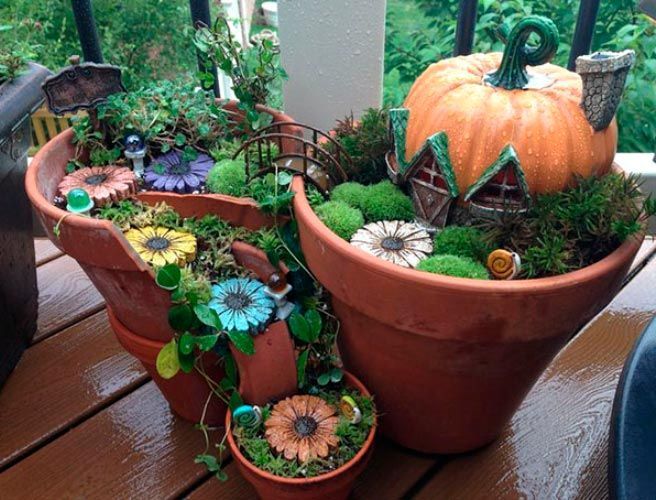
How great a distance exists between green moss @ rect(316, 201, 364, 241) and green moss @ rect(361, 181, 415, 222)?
3 centimetres

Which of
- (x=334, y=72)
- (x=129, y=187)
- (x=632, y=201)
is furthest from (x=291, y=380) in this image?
(x=334, y=72)

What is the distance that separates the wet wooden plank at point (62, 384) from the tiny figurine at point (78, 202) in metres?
0.38

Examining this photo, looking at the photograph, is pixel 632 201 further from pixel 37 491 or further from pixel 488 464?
pixel 37 491

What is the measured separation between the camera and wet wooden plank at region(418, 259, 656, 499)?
40.4 inches

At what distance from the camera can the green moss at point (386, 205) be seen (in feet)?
3.13

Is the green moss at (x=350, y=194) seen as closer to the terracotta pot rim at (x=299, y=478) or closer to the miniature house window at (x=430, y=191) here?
the miniature house window at (x=430, y=191)

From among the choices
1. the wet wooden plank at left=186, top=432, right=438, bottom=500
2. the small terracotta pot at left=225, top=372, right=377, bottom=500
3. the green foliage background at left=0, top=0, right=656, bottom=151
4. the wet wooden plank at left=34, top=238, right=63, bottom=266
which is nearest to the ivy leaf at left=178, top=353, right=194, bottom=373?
the small terracotta pot at left=225, top=372, right=377, bottom=500

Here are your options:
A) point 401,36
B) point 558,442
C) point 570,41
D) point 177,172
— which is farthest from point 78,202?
point 401,36

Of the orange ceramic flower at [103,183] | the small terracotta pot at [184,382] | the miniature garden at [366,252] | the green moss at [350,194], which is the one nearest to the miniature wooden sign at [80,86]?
the miniature garden at [366,252]

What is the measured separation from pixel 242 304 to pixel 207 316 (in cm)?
6

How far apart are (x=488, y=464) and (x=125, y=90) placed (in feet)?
3.05

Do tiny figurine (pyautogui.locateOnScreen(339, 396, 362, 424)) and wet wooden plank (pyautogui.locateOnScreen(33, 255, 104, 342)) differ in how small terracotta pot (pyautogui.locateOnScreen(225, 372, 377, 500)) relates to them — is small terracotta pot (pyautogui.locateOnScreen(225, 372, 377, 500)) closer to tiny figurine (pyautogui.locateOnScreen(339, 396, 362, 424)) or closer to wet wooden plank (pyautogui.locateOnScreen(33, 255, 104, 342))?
tiny figurine (pyautogui.locateOnScreen(339, 396, 362, 424))

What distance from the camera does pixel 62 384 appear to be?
1.21 meters

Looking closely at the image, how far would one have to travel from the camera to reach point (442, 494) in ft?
3.35
